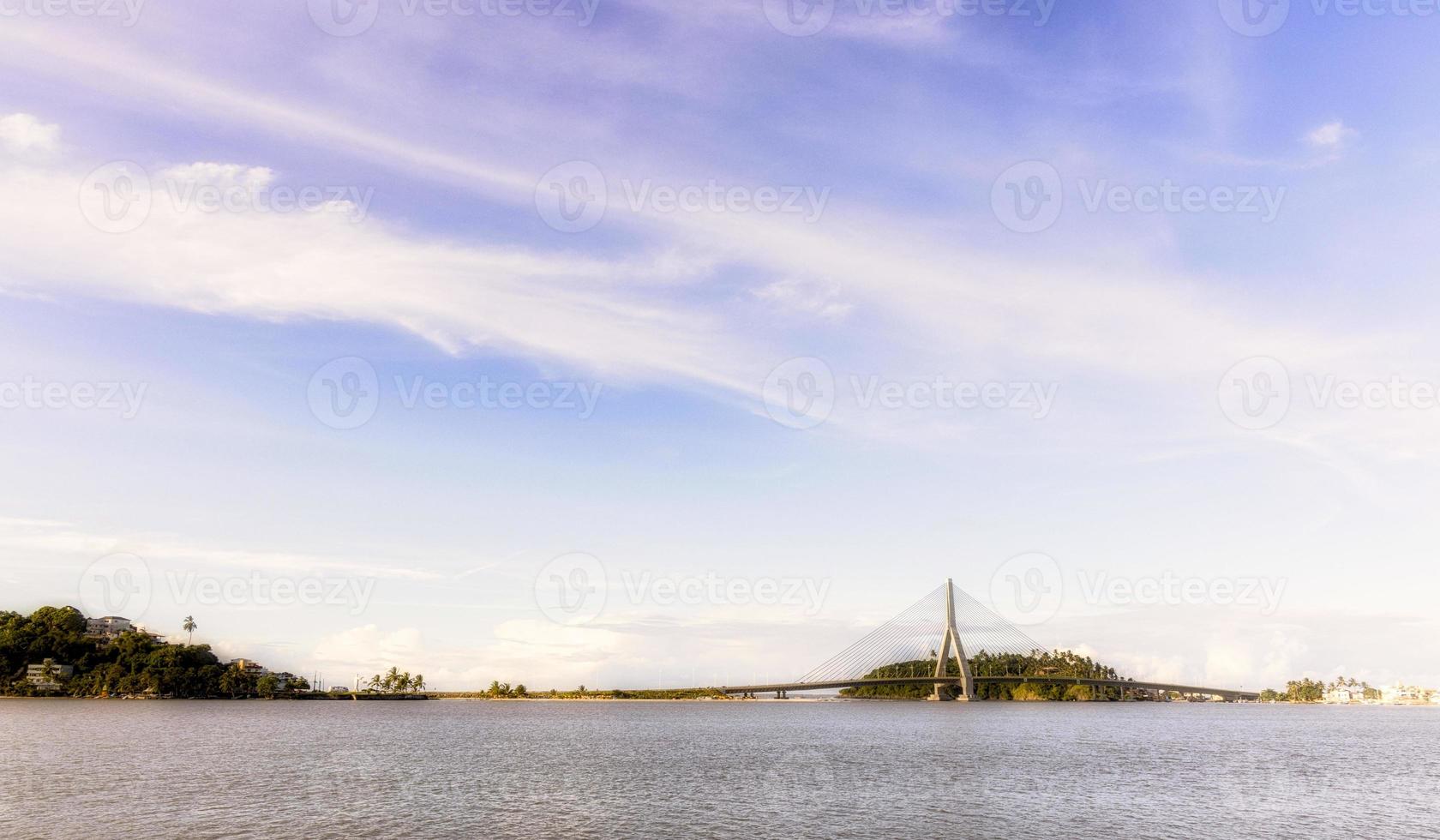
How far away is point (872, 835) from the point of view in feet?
125

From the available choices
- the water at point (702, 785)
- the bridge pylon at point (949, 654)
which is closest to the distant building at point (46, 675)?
the water at point (702, 785)

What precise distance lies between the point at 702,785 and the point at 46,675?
202 meters

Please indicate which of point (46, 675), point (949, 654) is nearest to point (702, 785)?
point (949, 654)

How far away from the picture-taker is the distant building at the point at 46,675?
191500 millimetres

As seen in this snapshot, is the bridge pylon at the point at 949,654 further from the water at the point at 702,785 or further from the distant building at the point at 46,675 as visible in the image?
the distant building at the point at 46,675

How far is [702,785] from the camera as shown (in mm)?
54094

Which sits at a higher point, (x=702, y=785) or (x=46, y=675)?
(x=702, y=785)

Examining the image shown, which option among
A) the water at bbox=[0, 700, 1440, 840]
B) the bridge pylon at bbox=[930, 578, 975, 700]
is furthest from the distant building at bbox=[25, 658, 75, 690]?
the bridge pylon at bbox=[930, 578, 975, 700]

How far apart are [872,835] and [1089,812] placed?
1335 centimetres

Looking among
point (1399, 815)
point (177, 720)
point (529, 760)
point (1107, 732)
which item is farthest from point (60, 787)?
point (1107, 732)

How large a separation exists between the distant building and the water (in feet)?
374

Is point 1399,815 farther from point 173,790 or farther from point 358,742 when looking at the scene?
point 358,742

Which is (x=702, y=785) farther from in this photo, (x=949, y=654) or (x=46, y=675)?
(x=46, y=675)

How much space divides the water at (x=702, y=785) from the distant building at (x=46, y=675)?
114 m
